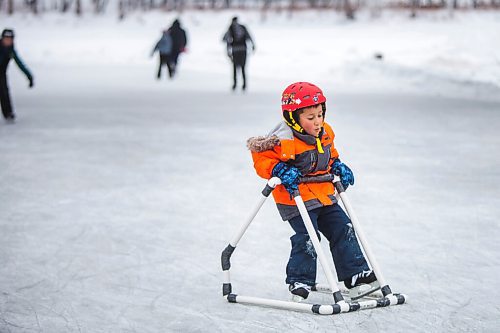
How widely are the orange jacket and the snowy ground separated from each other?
542 millimetres

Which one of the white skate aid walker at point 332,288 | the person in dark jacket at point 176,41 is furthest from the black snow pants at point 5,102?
the person in dark jacket at point 176,41

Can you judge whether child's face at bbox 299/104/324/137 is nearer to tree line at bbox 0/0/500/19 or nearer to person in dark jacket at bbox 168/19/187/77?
person in dark jacket at bbox 168/19/187/77

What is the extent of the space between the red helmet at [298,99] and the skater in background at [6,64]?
772 centimetres

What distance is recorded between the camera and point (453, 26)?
3391 centimetres

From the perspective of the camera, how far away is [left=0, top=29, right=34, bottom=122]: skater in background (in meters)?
10.6

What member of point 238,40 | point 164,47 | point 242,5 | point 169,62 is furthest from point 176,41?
point 242,5

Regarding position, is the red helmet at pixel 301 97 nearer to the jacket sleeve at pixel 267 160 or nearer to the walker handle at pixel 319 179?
the jacket sleeve at pixel 267 160

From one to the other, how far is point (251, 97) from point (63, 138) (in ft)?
20.2

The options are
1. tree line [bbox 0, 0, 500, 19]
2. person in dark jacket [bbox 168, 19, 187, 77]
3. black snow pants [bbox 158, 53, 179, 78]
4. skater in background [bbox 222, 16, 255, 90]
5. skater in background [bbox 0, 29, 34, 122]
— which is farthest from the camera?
tree line [bbox 0, 0, 500, 19]

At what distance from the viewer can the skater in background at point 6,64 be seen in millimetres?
10637

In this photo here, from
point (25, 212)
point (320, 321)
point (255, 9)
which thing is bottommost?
point (255, 9)

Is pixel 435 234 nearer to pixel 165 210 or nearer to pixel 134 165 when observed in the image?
pixel 165 210

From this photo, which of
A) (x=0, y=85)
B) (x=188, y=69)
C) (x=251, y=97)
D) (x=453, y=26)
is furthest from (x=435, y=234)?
(x=453, y=26)

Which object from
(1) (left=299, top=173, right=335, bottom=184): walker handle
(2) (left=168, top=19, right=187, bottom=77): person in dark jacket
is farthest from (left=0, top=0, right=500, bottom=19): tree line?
(1) (left=299, top=173, right=335, bottom=184): walker handle
